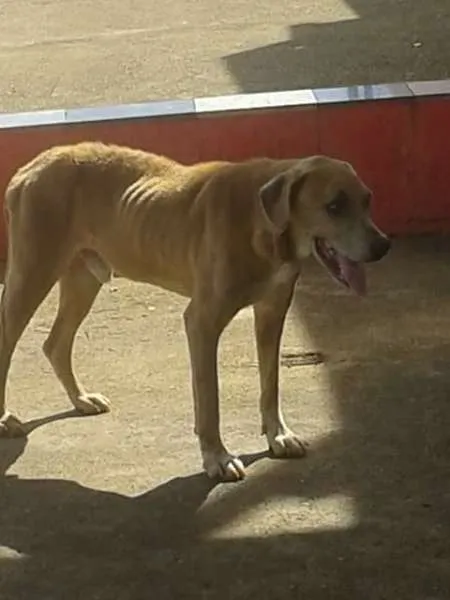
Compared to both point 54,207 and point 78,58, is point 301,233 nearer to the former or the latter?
point 54,207

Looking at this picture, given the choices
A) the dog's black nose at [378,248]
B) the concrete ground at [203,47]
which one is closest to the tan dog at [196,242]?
the dog's black nose at [378,248]

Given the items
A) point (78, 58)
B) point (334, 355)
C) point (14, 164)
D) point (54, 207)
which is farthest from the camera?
point (78, 58)

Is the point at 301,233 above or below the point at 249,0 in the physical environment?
above

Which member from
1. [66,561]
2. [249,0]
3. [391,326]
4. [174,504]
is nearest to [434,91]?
[391,326]

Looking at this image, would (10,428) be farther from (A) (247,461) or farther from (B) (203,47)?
(B) (203,47)

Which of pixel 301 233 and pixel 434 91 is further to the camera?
pixel 434 91

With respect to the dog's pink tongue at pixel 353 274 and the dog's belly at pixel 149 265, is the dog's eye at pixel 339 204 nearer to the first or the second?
the dog's pink tongue at pixel 353 274

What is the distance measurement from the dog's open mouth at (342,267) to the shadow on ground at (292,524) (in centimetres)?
68

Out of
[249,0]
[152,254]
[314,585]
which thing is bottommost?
[249,0]

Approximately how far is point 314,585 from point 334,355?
6.73 feet

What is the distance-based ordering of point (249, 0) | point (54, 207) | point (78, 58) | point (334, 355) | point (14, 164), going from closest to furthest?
point (54, 207) < point (334, 355) < point (14, 164) < point (78, 58) < point (249, 0)

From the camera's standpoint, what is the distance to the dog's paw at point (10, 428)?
5.61 meters

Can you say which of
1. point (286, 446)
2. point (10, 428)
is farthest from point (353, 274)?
point (10, 428)

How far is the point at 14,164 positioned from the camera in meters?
7.68
